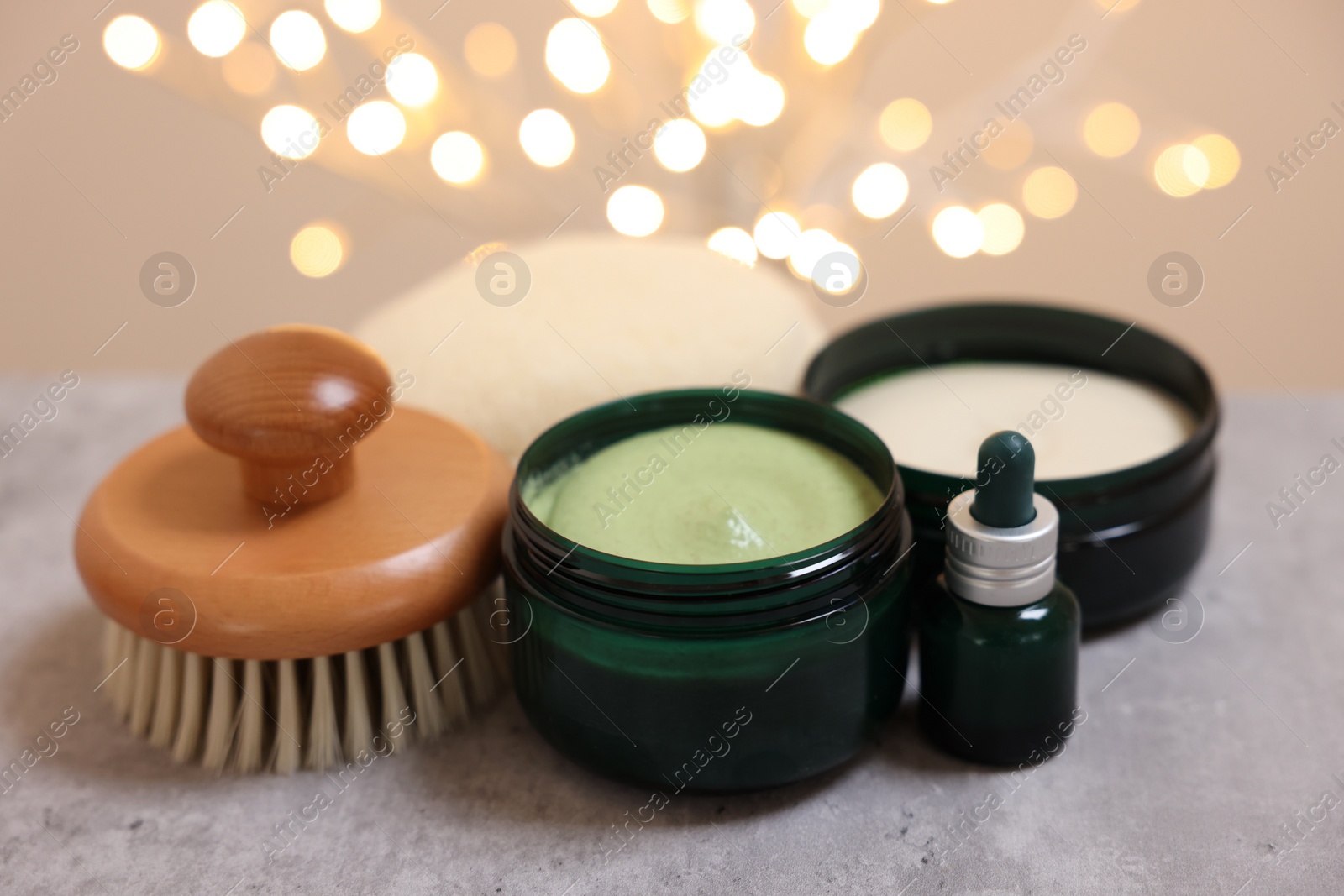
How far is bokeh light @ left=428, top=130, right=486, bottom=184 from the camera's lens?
110 cm

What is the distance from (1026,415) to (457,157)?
1.97 feet

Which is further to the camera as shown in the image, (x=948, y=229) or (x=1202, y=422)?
(x=948, y=229)

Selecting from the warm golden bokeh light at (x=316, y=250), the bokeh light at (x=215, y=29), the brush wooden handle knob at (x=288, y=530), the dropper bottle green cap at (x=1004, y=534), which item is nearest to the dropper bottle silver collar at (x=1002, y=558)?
the dropper bottle green cap at (x=1004, y=534)

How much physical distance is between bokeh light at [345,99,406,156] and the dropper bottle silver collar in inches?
28.4

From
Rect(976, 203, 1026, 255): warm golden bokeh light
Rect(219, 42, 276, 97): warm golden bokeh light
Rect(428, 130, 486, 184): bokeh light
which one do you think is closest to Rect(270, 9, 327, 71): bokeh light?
Rect(219, 42, 276, 97): warm golden bokeh light

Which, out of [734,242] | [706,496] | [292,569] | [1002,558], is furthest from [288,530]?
[734,242]

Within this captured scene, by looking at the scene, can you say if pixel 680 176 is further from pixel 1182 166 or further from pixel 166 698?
pixel 166 698

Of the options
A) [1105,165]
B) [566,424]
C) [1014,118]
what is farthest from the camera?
[1105,165]

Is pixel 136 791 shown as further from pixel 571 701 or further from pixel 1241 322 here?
pixel 1241 322

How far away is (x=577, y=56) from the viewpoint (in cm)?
109

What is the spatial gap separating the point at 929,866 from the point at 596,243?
21.9 inches

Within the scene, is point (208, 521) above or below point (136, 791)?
above

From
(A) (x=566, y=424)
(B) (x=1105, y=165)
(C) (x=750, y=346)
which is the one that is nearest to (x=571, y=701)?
(A) (x=566, y=424)

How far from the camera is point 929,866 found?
1.90 ft
